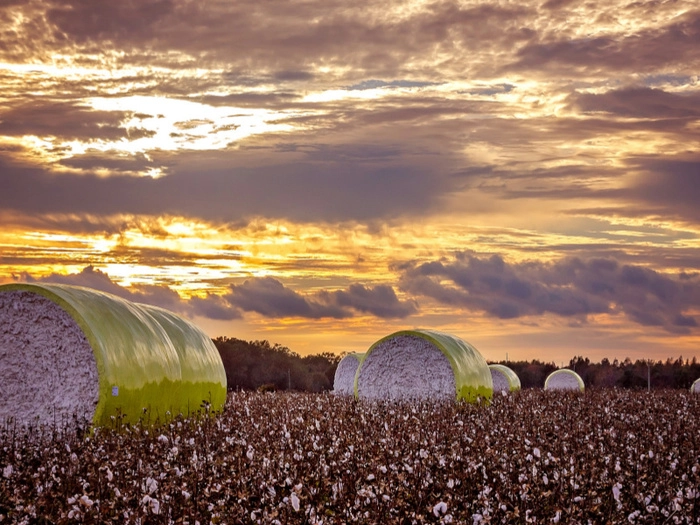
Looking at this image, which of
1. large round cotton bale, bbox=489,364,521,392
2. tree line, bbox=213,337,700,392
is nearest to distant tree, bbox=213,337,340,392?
tree line, bbox=213,337,700,392

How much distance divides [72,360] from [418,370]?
35.0 feet

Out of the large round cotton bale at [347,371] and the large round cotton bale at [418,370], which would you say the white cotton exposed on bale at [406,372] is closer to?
the large round cotton bale at [418,370]

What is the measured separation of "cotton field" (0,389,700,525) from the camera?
722 centimetres

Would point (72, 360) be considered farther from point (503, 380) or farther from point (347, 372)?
point (503, 380)

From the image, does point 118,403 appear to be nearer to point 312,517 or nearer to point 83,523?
point 83,523

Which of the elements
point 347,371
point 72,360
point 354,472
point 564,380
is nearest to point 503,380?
point 564,380

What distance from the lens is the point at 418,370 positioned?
21.3m

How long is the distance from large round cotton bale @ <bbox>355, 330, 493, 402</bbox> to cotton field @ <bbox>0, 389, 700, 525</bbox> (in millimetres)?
4778

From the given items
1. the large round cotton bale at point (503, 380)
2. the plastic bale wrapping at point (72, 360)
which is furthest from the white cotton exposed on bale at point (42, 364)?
the large round cotton bale at point (503, 380)

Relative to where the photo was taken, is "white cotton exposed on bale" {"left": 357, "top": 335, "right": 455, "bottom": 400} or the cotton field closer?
the cotton field

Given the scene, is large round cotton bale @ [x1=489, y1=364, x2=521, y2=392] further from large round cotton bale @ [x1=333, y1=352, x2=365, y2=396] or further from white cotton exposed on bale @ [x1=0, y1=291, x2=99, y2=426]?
white cotton exposed on bale @ [x1=0, y1=291, x2=99, y2=426]

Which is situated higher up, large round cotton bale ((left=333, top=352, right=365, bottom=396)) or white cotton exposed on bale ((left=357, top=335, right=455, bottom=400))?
white cotton exposed on bale ((left=357, top=335, right=455, bottom=400))

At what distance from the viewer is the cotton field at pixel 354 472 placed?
7219 millimetres

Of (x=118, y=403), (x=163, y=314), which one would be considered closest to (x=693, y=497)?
(x=118, y=403)
